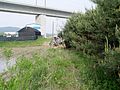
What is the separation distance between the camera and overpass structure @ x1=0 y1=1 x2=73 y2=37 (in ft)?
194

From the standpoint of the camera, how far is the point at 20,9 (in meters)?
63.1

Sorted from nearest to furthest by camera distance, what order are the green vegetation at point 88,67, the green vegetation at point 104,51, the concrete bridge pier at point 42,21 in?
the green vegetation at point 88,67 < the green vegetation at point 104,51 < the concrete bridge pier at point 42,21

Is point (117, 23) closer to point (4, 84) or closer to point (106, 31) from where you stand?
point (106, 31)

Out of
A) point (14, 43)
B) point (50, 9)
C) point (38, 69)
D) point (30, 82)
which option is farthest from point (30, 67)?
point (50, 9)

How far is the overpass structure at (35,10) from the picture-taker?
59.3 meters

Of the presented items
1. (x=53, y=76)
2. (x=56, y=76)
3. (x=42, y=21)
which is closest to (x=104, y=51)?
(x=56, y=76)

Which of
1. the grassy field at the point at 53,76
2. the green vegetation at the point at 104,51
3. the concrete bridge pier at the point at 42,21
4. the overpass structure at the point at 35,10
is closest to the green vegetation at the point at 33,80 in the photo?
the grassy field at the point at 53,76

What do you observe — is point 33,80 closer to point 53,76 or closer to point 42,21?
point 53,76

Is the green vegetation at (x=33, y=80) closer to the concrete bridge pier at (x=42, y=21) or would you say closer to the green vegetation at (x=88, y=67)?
the green vegetation at (x=88, y=67)

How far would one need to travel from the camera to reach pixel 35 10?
69.3 m

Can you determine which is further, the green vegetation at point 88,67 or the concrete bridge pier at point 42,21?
the concrete bridge pier at point 42,21

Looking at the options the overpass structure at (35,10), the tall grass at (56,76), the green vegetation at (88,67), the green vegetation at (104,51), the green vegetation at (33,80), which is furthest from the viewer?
the overpass structure at (35,10)

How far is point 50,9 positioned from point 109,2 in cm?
6494

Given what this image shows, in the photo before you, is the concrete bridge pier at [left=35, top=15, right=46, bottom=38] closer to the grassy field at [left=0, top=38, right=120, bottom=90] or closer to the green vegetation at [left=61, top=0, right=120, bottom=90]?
the grassy field at [left=0, top=38, right=120, bottom=90]
